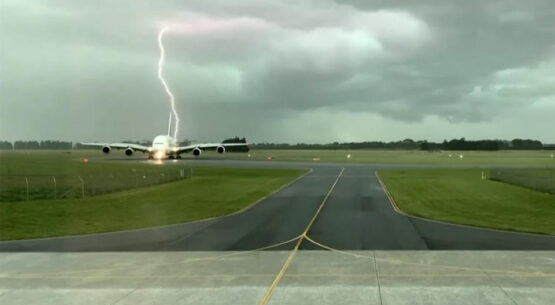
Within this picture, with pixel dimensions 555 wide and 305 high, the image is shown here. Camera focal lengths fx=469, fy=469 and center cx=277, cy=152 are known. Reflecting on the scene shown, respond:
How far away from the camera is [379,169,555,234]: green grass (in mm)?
26797

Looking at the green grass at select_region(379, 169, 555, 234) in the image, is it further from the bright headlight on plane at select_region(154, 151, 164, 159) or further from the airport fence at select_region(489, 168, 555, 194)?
the bright headlight on plane at select_region(154, 151, 164, 159)

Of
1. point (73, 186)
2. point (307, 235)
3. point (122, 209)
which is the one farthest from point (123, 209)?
point (73, 186)

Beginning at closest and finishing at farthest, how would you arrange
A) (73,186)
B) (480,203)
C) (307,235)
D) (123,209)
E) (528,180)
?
1. (307,235)
2. (123,209)
3. (480,203)
4. (73,186)
5. (528,180)

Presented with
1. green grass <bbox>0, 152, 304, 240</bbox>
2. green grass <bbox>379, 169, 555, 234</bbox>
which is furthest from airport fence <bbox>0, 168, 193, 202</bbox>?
green grass <bbox>379, 169, 555, 234</bbox>

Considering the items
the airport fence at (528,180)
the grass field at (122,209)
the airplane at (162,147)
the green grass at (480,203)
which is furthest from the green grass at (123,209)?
the airplane at (162,147)

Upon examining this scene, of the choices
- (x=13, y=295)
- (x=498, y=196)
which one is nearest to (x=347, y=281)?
(x=13, y=295)

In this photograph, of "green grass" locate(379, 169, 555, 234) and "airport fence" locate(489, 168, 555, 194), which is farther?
"airport fence" locate(489, 168, 555, 194)

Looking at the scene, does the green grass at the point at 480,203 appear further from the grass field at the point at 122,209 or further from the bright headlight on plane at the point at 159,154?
the bright headlight on plane at the point at 159,154

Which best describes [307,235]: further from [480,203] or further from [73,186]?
[73,186]

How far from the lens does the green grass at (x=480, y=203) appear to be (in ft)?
87.9

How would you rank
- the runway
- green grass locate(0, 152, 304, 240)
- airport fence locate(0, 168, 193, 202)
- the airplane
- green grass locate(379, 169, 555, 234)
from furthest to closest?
the airplane < airport fence locate(0, 168, 193, 202) < green grass locate(379, 169, 555, 234) < green grass locate(0, 152, 304, 240) < the runway

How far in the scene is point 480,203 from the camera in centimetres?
3531

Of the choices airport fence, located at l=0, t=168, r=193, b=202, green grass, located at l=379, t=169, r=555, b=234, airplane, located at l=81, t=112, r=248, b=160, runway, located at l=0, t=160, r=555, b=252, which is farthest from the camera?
airplane, located at l=81, t=112, r=248, b=160

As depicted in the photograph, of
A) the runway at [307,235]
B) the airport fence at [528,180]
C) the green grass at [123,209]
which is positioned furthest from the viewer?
the airport fence at [528,180]
